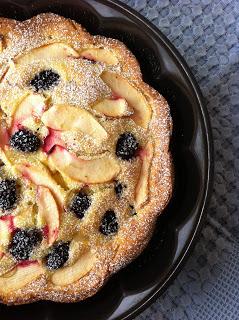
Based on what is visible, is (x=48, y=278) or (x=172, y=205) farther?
(x=172, y=205)

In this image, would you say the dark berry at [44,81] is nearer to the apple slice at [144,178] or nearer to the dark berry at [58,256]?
the apple slice at [144,178]

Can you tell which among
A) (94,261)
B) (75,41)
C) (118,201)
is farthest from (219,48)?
(94,261)

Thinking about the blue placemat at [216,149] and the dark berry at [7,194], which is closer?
the dark berry at [7,194]

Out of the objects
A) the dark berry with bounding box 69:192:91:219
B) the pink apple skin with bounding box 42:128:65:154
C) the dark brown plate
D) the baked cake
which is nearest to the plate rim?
the dark brown plate

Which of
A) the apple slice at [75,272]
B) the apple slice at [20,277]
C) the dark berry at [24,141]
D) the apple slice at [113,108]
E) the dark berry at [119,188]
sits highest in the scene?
the apple slice at [113,108]

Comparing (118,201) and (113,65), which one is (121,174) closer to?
(118,201)

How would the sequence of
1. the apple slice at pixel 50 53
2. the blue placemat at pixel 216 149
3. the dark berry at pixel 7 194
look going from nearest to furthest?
the dark berry at pixel 7 194 < the apple slice at pixel 50 53 < the blue placemat at pixel 216 149

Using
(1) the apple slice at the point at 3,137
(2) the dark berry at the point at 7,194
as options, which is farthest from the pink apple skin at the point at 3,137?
(2) the dark berry at the point at 7,194

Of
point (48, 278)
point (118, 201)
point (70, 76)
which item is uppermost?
point (70, 76)
